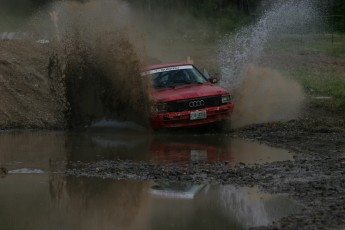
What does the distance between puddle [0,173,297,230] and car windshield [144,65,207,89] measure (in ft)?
20.8

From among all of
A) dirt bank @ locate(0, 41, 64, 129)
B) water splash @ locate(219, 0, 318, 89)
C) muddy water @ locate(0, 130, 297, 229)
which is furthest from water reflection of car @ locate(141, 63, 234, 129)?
dirt bank @ locate(0, 41, 64, 129)

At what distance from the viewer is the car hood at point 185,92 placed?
54.9ft

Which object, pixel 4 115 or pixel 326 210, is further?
pixel 4 115

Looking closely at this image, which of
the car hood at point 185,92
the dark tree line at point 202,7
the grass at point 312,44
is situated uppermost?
the dark tree line at point 202,7

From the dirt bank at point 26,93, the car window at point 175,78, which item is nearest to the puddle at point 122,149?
the car window at point 175,78

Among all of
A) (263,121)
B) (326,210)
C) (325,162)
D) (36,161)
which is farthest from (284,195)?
(263,121)

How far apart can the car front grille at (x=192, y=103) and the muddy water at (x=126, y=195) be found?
131 centimetres

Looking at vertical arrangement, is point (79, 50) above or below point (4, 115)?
above

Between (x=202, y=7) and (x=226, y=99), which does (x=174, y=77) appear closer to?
(x=226, y=99)

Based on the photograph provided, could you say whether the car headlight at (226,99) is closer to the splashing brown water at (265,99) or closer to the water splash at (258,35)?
the splashing brown water at (265,99)

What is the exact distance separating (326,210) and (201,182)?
100 inches

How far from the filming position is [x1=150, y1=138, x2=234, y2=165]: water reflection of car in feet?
43.9

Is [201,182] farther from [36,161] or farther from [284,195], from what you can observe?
[36,161]

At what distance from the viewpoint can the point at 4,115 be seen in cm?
1952
